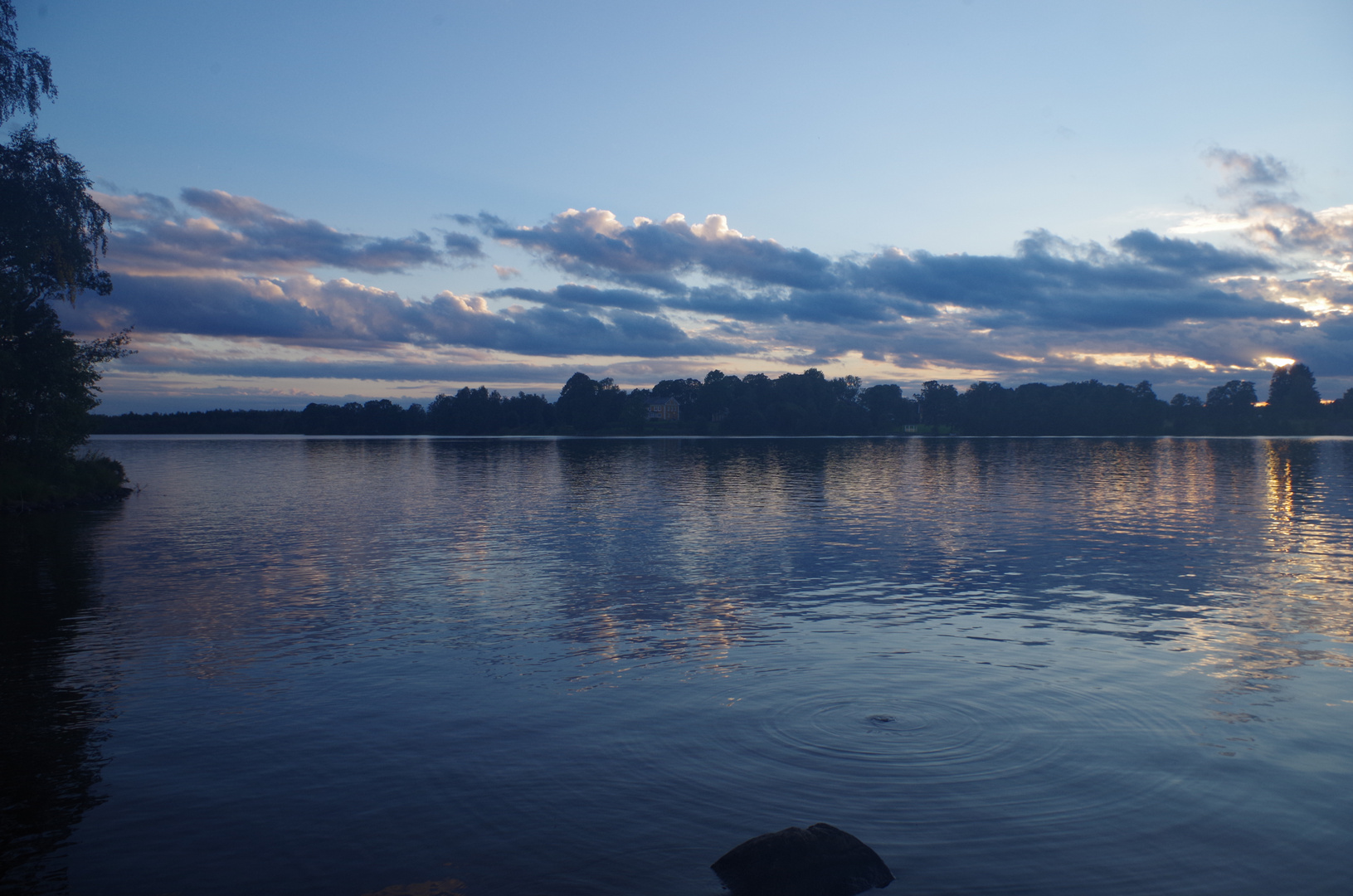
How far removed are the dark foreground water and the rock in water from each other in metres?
0.53

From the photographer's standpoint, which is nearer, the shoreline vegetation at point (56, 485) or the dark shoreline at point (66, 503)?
the dark shoreline at point (66, 503)

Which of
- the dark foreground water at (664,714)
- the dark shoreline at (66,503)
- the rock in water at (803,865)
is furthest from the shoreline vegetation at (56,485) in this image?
the rock in water at (803,865)

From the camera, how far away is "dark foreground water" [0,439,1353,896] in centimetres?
1034

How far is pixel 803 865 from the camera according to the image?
359 inches

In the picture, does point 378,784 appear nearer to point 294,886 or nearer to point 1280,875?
point 294,886

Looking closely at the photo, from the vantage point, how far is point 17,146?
142 feet

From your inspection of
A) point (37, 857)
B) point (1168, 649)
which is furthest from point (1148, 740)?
point (37, 857)

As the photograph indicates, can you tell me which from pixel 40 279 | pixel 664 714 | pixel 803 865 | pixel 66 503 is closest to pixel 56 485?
pixel 66 503

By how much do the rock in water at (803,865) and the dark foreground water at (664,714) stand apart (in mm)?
530

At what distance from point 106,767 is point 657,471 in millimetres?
82025

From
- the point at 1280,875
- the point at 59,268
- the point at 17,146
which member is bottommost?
the point at 1280,875

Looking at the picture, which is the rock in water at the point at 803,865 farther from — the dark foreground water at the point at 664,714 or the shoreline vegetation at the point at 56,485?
the shoreline vegetation at the point at 56,485

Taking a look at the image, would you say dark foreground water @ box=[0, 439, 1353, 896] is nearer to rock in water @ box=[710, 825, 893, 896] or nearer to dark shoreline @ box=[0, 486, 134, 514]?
rock in water @ box=[710, 825, 893, 896]

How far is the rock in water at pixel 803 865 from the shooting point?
903 cm
